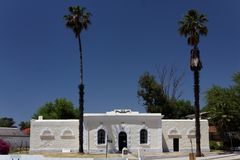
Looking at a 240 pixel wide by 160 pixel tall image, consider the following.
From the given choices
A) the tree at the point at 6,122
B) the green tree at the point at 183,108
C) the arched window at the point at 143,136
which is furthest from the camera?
the tree at the point at 6,122

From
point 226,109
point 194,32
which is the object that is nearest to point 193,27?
point 194,32

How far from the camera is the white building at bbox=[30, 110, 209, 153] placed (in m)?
47.3

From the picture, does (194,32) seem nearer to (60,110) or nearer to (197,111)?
(197,111)

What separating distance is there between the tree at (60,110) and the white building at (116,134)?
863 inches

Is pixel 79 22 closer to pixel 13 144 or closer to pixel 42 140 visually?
pixel 42 140

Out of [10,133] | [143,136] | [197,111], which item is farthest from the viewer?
[10,133]

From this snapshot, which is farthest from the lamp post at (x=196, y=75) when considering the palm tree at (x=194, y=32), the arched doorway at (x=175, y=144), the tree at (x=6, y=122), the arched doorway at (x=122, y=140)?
the tree at (x=6, y=122)

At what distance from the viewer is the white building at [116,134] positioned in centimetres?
4728

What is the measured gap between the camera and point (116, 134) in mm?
47438

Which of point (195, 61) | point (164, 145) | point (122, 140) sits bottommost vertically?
point (164, 145)

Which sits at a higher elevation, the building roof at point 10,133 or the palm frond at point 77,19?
the palm frond at point 77,19

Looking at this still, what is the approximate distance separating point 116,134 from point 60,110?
2637 cm

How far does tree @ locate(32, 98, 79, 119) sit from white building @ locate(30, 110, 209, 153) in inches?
863

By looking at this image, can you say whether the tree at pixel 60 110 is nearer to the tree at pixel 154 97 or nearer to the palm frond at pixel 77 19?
the tree at pixel 154 97
